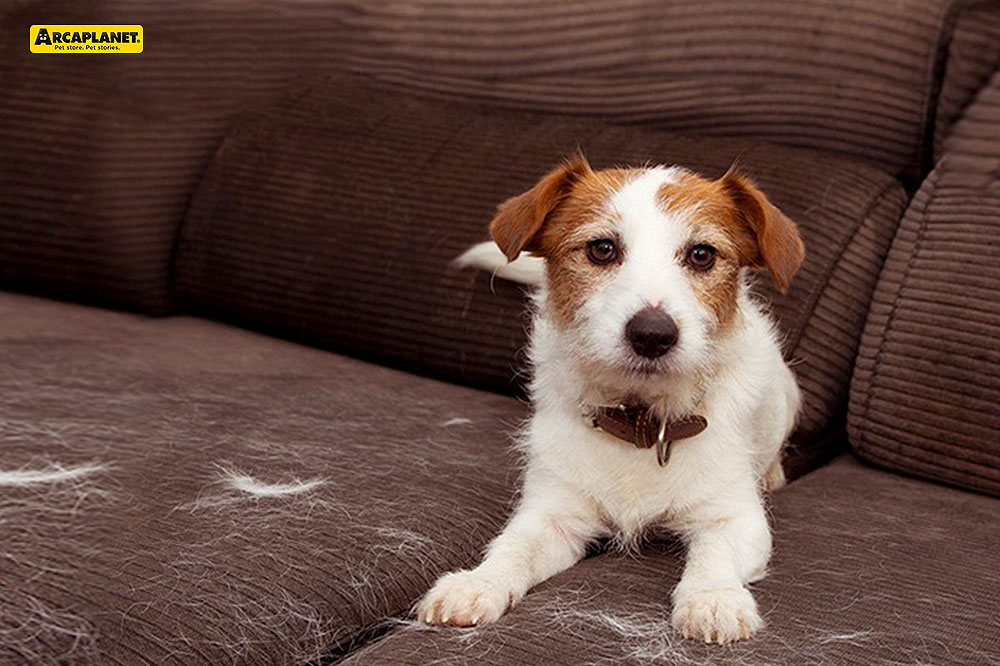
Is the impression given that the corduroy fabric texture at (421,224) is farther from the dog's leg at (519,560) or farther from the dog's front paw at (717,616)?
the dog's front paw at (717,616)

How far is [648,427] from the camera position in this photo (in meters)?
1.38

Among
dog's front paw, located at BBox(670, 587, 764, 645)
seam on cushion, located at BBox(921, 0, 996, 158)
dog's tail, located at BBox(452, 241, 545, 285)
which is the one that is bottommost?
dog's front paw, located at BBox(670, 587, 764, 645)

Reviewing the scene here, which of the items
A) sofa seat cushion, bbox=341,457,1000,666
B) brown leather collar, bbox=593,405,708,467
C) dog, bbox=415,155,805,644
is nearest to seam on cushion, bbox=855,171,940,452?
sofa seat cushion, bbox=341,457,1000,666

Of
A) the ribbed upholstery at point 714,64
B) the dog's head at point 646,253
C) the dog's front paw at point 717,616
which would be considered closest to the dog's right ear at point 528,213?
the dog's head at point 646,253

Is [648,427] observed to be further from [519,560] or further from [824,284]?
[824,284]

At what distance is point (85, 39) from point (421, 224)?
85cm

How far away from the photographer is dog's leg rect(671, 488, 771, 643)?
3.67 ft

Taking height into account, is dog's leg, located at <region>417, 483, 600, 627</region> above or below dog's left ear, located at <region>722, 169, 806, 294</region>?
below

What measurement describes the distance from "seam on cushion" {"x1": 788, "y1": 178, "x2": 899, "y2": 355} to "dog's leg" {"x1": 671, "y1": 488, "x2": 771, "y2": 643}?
0.36m

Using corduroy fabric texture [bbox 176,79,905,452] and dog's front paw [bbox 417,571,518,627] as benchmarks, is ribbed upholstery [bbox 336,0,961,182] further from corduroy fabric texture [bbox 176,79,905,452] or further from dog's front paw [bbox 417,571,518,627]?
dog's front paw [bbox 417,571,518,627]

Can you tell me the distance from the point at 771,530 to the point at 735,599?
26 cm

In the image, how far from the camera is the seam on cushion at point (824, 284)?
1700 millimetres

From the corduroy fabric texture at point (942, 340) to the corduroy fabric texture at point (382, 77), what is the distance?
0.68 ft

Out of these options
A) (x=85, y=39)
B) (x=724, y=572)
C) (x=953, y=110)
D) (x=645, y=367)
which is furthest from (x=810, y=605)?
(x=85, y=39)
